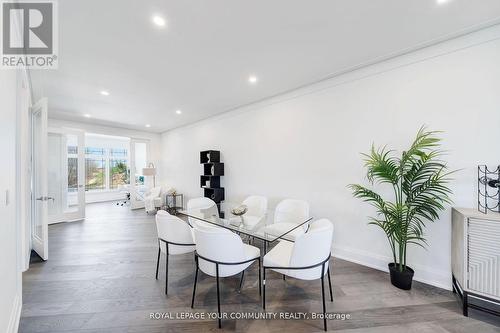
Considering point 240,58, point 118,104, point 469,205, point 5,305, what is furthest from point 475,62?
point 118,104

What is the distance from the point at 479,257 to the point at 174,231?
295cm

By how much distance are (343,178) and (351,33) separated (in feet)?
6.13

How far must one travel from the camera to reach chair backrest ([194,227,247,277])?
1739 mm

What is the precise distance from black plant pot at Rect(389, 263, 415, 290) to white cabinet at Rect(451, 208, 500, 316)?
0.40 m

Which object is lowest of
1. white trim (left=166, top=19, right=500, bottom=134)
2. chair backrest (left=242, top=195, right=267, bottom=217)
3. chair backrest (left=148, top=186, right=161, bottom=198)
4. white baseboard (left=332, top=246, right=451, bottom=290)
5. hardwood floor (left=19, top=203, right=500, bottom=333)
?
hardwood floor (left=19, top=203, right=500, bottom=333)

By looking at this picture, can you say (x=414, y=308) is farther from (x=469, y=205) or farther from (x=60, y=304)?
(x=60, y=304)

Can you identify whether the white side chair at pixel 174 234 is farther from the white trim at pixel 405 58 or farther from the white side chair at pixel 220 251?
the white trim at pixel 405 58

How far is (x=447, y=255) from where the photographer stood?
226 centimetres

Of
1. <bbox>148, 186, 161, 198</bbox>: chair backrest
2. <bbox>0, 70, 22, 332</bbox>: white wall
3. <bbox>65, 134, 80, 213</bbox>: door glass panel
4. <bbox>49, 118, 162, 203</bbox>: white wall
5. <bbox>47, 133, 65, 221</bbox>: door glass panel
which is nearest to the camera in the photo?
<bbox>0, 70, 22, 332</bbox>: white wall

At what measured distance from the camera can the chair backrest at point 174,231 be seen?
2.23 m

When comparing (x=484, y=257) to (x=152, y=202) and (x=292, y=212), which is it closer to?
(x=292, y=212)

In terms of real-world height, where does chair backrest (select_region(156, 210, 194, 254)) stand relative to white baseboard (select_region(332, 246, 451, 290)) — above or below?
above

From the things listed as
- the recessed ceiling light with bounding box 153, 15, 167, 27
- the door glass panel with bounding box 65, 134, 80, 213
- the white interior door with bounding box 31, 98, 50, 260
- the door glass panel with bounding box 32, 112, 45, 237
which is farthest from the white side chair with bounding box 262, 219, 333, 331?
the door glass panel with bounding box 65, 134, 80, 213

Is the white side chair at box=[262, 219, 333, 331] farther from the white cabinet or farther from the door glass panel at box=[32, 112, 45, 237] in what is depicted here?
the door glass panel at box=[32, 112, 45, 237]
